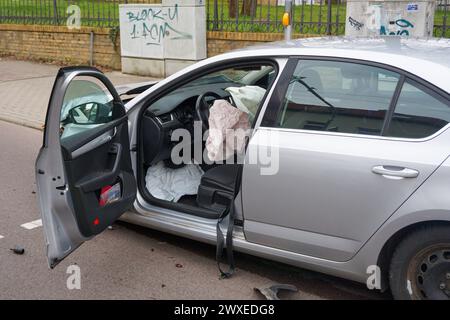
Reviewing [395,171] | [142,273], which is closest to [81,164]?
[142,273]

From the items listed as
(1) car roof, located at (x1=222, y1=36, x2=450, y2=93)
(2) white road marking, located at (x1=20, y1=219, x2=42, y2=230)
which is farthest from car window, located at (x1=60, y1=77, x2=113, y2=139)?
(2) white road marking, located at (x1=20, y1=219, x2=42, y2=230)

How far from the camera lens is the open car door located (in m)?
3.12

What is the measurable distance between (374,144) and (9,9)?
1477cm

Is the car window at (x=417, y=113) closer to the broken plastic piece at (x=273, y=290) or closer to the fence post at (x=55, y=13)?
the broken plastic piece at (x=273, y=290)

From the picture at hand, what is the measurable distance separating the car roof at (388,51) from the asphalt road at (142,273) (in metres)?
1.46

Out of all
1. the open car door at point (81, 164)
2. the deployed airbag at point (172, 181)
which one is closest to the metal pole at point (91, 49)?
the deployed airbag at point (172, 181)

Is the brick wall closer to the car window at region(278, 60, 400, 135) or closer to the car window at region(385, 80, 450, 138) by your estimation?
the car window at region(278, 60, 400, 135)

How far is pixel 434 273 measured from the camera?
9.46ft

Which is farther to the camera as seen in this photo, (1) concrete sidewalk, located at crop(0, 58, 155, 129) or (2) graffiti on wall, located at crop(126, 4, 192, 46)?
(2) graffiti on wall, located at crop(126, 4, 192, 46)

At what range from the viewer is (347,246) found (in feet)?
10.2

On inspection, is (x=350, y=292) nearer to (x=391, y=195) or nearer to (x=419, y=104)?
(x=391, y=195)

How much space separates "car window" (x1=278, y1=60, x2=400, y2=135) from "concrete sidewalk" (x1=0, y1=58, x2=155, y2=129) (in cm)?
575

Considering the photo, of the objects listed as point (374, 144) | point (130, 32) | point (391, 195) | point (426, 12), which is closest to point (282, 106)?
point (374, 144)

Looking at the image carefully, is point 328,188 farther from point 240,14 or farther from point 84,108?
point 240,14
